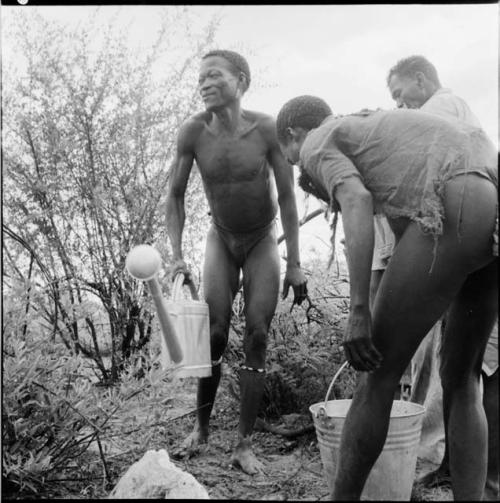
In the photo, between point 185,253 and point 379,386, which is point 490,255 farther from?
point 185,253

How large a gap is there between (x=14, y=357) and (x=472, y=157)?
1761mm

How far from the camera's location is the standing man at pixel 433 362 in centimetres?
227

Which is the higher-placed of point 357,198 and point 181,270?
point 357,198

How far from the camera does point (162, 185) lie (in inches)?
152

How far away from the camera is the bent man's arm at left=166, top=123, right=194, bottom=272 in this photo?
9.96ft

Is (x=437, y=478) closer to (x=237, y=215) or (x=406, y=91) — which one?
(x=237, y=215)

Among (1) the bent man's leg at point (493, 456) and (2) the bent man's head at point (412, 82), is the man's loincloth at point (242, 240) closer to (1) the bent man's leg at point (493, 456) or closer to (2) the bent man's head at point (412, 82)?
(2) the bent man's head at point (412, 82)

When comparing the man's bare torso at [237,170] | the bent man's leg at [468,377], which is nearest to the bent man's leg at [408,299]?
the bent man's leg at [468,377]

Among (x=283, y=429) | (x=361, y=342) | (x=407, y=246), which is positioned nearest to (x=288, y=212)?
(x=283, y=429)

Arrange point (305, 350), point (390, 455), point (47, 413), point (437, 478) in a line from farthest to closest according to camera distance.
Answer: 1. point (305, 350)
2. point (437, 478)
3. point (47, 413)
4. point (390, 455)

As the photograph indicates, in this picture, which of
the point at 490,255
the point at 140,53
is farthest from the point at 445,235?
the point at 140,53

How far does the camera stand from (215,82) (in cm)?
288

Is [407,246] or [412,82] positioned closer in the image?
[407,246]

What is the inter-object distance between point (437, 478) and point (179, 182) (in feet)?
6.01
